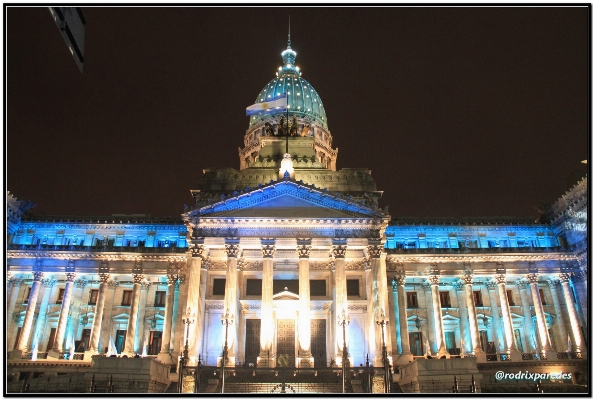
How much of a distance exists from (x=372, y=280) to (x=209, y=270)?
18279mm

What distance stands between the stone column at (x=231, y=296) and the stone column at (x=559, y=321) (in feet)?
120

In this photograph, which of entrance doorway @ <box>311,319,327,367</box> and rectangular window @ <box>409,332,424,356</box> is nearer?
entrance doorway @ <box>311,319,327,367</box>

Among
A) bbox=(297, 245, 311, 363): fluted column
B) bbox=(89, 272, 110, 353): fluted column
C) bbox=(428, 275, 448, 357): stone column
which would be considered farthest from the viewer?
bbox=(89, 272, 110, 353): fluted column

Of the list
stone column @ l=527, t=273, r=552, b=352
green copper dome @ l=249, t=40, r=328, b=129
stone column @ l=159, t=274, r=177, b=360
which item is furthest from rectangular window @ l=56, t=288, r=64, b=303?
stone column @ l=527, t=273, r=552, b=352

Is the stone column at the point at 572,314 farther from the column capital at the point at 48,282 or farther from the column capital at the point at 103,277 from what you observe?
the column capital at the point at 48,282

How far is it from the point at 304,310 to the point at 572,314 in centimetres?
3086

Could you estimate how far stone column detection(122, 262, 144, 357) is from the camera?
5528 centimetres

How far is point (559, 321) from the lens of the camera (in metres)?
58.6

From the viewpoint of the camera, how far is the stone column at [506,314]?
55219mm

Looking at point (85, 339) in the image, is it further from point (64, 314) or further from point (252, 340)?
point (252, 340)

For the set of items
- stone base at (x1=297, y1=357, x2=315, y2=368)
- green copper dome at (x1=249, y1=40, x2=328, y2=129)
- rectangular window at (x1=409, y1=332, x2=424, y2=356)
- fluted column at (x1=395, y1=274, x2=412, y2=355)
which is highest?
green copper dome at (x1=249, y1=40, x2=328, y2=129)

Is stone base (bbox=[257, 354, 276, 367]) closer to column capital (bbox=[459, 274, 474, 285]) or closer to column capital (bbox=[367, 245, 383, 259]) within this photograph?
column capital (bbox=[367, 245, 383, 259])

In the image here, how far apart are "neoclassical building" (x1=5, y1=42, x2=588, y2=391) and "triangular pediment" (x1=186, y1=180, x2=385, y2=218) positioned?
0.14 metres

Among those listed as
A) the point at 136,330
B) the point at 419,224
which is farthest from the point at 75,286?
the point at 419,224
